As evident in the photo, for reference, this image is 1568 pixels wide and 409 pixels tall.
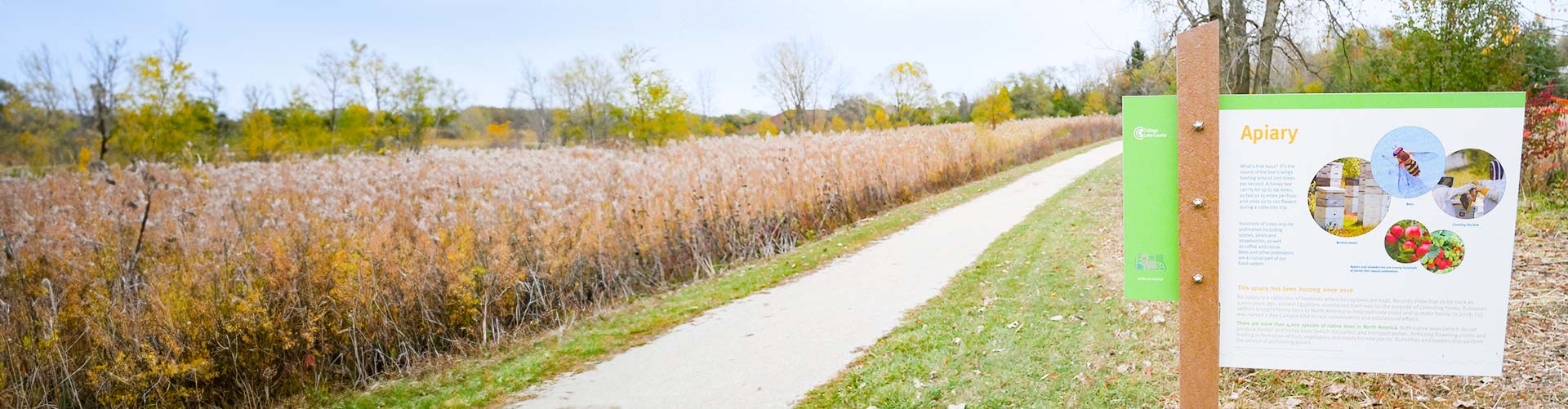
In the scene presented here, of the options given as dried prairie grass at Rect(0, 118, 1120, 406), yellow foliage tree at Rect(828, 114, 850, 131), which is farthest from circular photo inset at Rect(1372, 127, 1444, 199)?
yellow foliage tree at Rect(828, 114, 850, 131)

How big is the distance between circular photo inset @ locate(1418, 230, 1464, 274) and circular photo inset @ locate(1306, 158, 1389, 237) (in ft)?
0.63

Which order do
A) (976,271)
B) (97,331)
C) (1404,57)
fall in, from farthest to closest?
(1404,57) < (976,271) < (97,331)

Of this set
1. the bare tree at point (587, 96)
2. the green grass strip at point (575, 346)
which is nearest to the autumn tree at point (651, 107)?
the bare tree at point (587, 96)

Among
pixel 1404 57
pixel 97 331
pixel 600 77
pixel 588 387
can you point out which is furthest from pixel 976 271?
pixel 600 77

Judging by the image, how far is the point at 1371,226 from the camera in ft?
10.2

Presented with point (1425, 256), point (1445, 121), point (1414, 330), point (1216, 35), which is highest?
point (1216, 35)

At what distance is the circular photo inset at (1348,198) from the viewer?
310cm

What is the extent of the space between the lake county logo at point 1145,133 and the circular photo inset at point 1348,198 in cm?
56

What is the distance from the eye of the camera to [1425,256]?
3072 mm

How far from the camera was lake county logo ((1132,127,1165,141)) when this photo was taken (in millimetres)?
3215

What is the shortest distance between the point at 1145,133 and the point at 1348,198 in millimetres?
760

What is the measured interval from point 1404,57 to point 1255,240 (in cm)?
1365

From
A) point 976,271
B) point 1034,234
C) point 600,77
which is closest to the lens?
point 976,271

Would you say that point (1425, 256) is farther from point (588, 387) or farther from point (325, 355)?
point (325, 355)
